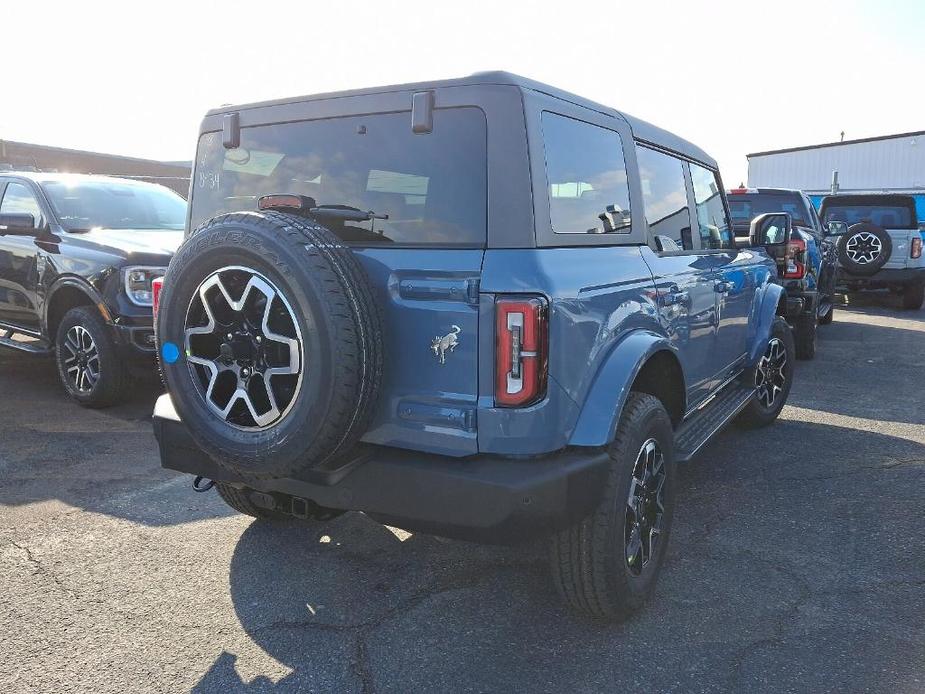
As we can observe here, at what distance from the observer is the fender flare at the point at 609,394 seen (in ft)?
8.24

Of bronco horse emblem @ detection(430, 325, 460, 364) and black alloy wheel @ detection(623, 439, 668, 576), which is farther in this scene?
black alloy wheel @ detection(623, 439, 668, 576)

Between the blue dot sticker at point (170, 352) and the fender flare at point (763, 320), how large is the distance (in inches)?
146

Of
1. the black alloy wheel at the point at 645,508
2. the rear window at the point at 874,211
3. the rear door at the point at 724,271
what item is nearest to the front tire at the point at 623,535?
the black alloy wheel at the point at 645,508

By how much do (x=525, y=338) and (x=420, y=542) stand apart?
1.58 m

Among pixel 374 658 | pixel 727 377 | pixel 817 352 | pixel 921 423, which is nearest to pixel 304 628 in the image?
pixel 374 658

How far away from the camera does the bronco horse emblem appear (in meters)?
2.41

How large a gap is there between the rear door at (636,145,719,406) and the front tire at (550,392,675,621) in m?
0.53

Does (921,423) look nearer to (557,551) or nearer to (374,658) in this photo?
(557,551)

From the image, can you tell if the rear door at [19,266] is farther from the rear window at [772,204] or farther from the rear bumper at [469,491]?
the rear window at [772,204]

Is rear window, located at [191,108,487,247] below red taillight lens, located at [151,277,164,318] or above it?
above

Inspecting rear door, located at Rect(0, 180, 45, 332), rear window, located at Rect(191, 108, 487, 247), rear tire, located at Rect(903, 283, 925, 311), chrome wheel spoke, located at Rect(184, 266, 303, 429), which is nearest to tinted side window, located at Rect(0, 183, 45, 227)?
rear door, located at Rect(0, 180, 45, 332)

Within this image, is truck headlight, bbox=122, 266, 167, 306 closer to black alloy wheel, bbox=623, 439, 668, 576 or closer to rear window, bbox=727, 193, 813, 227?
black alloy wheel, bbox=623, 439, 668, 576

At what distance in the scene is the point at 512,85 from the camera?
98.0 inches

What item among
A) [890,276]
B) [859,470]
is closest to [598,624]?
[859,470]
